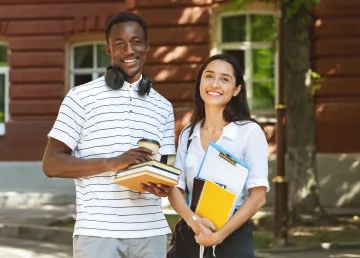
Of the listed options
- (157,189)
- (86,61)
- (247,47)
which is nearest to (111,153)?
(157,189)

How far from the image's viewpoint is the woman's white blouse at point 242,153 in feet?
11.8

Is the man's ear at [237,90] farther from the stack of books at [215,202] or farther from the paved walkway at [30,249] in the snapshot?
the paved walkway at [30,249]

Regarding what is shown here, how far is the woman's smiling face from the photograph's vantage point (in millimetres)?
3721

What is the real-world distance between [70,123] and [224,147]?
746mm

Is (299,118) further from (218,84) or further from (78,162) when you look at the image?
(78,162)

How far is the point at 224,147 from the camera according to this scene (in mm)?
3639

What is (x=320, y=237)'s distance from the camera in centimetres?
1048

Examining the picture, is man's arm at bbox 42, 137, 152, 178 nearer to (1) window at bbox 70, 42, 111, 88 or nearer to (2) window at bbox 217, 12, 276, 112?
(2) window at bbox 217, 12, 276, 112

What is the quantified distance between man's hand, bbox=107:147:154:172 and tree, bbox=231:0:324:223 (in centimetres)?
823

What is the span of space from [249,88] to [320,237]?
5386 millimetres

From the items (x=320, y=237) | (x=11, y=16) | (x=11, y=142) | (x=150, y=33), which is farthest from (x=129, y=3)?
(x=320, y=237)

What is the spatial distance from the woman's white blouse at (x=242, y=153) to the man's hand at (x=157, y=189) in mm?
238

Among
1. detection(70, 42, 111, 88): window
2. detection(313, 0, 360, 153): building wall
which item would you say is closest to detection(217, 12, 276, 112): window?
detection(313, 0, 360, 153): building wall

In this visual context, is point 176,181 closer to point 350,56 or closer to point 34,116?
point 350,56
